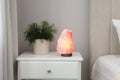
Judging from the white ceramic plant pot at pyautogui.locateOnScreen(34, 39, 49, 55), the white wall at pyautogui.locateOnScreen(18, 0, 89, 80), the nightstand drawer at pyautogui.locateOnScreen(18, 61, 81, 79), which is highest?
the white wall at pyautogui.locateOnScreen(18, 0, 89, 80)

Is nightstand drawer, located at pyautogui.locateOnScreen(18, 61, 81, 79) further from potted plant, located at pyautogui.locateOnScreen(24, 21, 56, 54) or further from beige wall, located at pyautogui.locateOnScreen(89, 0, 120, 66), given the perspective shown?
beige wall, located at pyautogui.locateOnScreen(89, 0, 120, 66)

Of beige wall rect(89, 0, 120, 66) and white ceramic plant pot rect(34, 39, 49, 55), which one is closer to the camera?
white ceramic plant pot rect(34, 39, 49, 55)

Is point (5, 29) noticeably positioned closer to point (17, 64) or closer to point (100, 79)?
point (17, 64)

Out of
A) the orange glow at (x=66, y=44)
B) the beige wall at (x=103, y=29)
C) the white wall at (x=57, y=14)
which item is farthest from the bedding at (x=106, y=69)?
the white wall at (x=57, y=14)

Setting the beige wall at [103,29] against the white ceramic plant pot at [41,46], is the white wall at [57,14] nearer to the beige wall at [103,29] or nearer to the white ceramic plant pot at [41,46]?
the beige wall at [103,29]

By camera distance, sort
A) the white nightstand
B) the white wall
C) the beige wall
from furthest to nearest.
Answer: the white wall
the beige wall
the white nightstand

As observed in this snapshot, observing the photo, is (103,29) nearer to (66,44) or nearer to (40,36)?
(66,44)

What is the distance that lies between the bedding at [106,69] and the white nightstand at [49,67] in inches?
8.1

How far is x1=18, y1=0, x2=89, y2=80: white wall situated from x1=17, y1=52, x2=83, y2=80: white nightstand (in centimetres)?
50

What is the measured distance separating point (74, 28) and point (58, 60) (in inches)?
23.7

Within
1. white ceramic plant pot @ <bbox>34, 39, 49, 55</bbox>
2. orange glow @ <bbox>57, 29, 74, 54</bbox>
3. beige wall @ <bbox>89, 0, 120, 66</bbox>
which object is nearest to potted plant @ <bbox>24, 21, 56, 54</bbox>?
white ceramic plant pot @ <bbox>34, 39, 49, 55</bbox>

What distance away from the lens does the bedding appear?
1583 mm

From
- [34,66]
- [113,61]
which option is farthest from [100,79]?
[34,66]

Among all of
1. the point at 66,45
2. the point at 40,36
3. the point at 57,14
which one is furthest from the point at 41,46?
the point at 57,14
